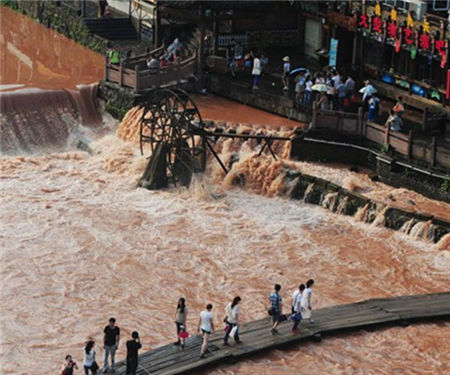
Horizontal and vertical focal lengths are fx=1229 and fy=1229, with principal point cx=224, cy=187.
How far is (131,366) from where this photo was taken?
96.2ft

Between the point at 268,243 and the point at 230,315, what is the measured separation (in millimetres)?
8419

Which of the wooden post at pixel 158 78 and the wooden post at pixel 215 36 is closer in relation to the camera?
the wooden post at pixel 158 78

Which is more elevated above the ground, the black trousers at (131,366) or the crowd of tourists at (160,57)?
the crowd of tourists at (160,57)

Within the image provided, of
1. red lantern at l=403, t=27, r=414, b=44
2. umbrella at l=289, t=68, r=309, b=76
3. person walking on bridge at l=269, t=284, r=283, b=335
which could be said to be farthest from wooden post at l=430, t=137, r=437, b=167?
person walking on bridge at l=269, t=284, r=283, b=335

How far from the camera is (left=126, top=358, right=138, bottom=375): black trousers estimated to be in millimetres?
29250

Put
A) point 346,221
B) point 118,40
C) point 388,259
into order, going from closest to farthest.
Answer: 1. point 388,259
2. point 346,221
3. point 118,40

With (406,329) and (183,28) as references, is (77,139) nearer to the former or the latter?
(183,28)

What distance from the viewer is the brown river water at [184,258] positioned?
3219 cm

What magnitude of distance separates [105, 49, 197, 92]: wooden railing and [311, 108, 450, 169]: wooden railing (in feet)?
25.5

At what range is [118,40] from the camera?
196 ft

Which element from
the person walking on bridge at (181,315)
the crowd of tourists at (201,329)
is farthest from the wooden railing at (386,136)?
the person walking on bridge at (181,315)

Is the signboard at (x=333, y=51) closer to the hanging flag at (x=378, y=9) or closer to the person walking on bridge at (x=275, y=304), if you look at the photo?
the hanging flag at (x=378, y=9)

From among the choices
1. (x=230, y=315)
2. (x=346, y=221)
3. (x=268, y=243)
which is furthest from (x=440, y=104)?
(x=230, y=315)

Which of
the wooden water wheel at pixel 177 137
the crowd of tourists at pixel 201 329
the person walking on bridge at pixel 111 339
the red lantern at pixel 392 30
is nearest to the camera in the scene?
the crowd of tourists at pixel 201 329
